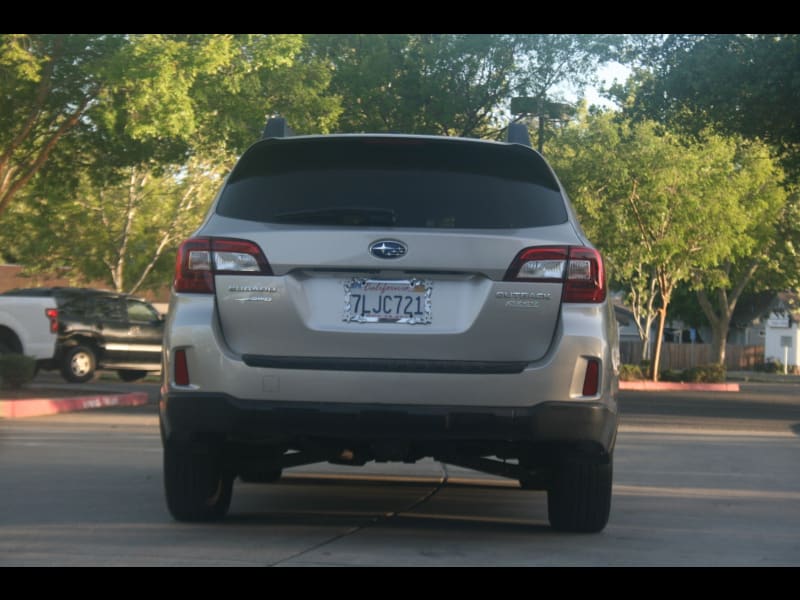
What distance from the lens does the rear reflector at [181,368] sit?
6551mm

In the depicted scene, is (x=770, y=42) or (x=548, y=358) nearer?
(x=548, y=358)

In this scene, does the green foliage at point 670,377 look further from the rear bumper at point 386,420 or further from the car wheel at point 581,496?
the rear bumper at point 386,420

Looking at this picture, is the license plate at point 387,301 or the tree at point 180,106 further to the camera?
the tree at point 180,106

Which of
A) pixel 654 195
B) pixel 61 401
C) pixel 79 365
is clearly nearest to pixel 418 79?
pixel 654 195

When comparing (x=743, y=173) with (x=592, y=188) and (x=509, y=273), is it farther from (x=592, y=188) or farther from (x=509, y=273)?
(x=509, y=273)

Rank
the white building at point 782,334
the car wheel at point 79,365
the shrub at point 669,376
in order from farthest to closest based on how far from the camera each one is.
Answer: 1. the white building at point 782,334
2. the shrub at point 669,376
3. the car wheel at point 79,365

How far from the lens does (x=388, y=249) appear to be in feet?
21.1

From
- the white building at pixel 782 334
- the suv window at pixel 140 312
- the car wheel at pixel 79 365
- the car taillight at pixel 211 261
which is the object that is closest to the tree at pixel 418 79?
the suv window at pixel 140 312

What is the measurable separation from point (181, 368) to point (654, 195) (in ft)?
110

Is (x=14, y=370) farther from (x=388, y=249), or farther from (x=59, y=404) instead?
(x=388, y=249)

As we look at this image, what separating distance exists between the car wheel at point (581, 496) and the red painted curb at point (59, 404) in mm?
10823
